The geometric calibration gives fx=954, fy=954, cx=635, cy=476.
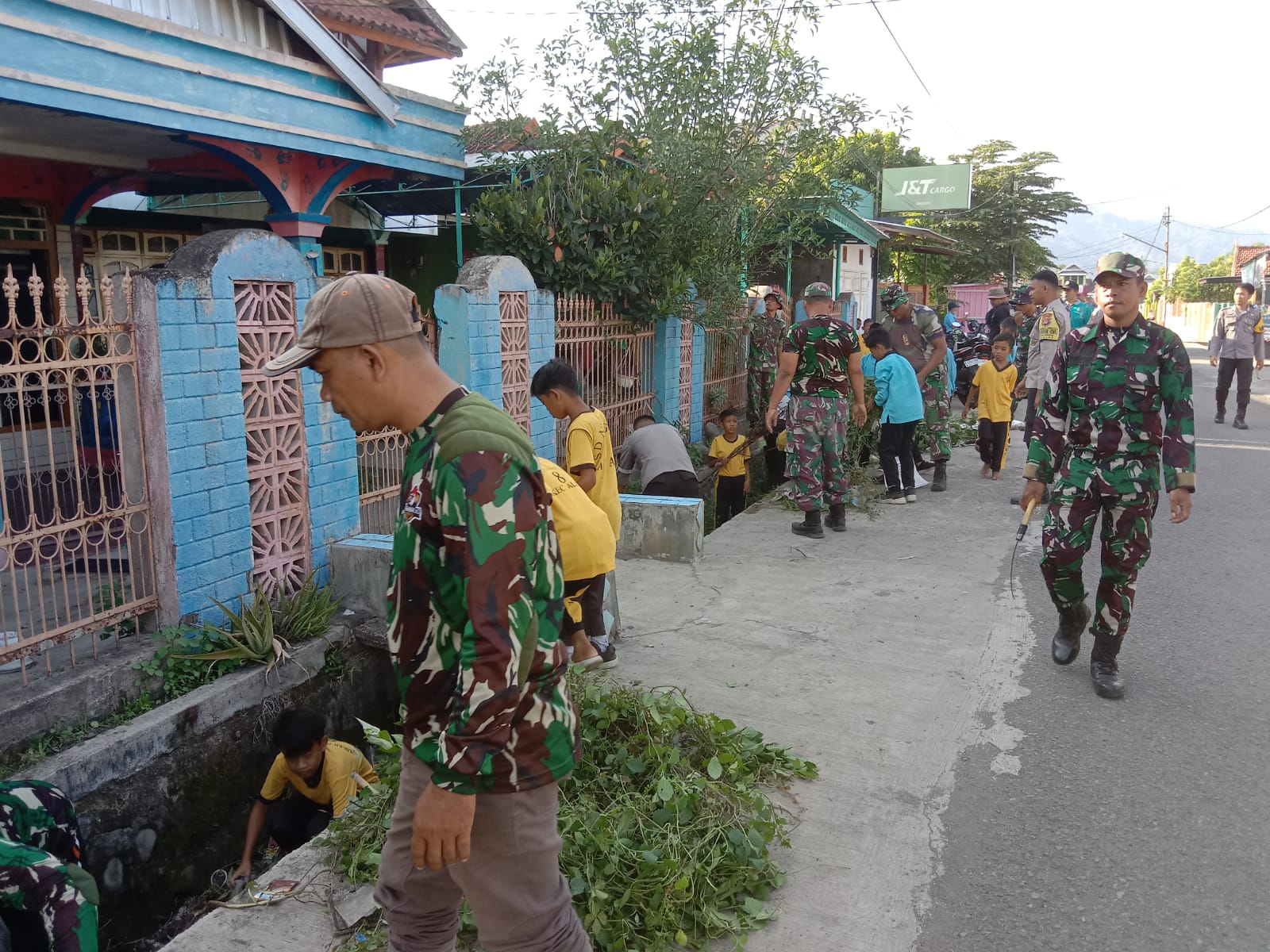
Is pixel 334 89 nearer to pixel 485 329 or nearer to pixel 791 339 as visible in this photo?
pixel 485 329

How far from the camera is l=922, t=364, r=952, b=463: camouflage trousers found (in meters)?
9.10

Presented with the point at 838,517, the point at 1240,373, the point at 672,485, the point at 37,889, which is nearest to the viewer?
the point at 37,889

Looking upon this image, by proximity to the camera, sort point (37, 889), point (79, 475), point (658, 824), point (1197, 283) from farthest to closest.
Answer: point (1197, 283) → point (79, 475) → point (658, 824) → point (37, 889)

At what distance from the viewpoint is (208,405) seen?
4410 mm

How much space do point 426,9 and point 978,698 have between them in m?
11.0

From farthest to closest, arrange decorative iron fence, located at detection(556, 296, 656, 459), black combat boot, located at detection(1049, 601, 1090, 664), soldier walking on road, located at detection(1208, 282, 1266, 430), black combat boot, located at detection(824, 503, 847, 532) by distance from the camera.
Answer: soldier walking on road, located at detection(1208, 282, 1266, 430) → decorative iron fence, located at detection(556, 296, 656, 459) → black combat boot, located at detection(824, 503, 847, 532) → black combat boot, located at detection(1049, 601, 1090, 664)

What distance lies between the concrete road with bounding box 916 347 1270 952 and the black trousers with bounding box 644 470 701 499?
7.91 feet

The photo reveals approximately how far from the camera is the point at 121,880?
12.5 feet

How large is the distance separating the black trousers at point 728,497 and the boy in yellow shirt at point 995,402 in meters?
2.49

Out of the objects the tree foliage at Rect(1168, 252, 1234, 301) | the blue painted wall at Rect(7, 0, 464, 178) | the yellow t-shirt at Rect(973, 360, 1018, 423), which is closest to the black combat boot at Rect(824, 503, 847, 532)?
the yellow t-shirt at Rect(973, 360, 1018, 423)

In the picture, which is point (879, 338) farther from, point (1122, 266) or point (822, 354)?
point (1122, 266)

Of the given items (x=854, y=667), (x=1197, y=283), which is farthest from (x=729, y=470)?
(x=1197, y=283)

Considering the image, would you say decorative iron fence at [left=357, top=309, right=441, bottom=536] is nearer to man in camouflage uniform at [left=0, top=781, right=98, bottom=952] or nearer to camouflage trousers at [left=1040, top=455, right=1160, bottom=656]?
man in camouflage uniform at [left=0, top=781, right=98, bottom=952]

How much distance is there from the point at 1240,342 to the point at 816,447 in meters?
8.25
